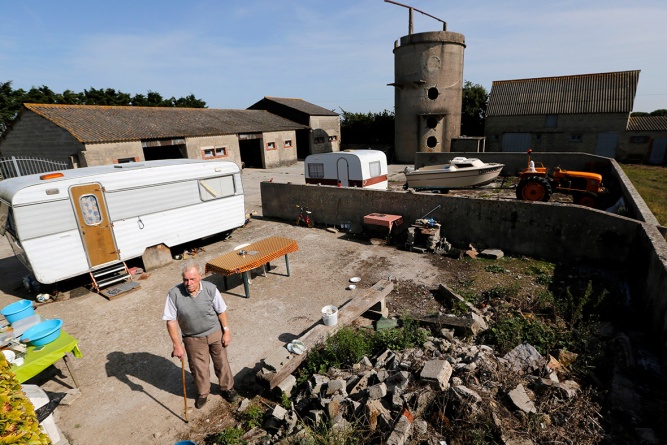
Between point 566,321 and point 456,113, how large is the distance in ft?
76.4

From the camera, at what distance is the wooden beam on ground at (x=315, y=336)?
15.8 ft

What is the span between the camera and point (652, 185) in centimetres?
1681

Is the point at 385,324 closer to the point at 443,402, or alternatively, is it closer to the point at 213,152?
the point at 443,402

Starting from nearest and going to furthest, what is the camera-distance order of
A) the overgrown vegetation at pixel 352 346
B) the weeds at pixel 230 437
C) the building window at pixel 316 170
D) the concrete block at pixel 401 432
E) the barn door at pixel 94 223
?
the concrete block at pixel 401 432
the weeds at pixel 230 437
the overgrown vegetation at pixel 352 346
the barn door at pixel 94 223
the building window at pixel 316 170

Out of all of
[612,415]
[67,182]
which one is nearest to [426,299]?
[612,415]

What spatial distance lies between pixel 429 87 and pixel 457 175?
13063mm

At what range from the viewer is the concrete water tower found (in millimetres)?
24766

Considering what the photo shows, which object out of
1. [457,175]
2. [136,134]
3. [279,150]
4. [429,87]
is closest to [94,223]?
[457,175]

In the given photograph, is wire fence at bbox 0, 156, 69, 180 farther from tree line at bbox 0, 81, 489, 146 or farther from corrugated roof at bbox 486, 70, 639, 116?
corrugated roof at bbox 486, 70, 639, 116

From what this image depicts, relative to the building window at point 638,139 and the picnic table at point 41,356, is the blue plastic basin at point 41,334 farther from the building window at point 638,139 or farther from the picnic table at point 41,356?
the building window at point 638,139

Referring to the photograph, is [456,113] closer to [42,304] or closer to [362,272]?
[362,272]

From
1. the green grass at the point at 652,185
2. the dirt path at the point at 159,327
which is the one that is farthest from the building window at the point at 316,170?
the green grass at the point at 652,185

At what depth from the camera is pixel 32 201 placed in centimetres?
730

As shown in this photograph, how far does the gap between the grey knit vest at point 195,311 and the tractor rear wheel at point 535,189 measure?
476 inches
